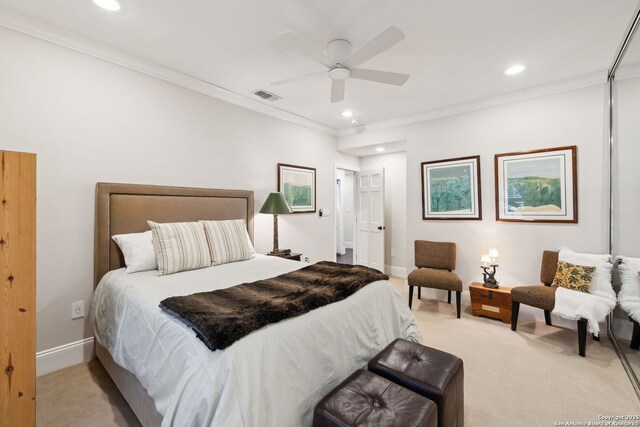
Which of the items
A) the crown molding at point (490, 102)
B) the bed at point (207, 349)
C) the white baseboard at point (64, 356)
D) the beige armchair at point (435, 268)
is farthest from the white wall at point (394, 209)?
the white baseboard at point (64, 356)

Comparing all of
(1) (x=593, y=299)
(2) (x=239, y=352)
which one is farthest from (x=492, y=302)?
(2) (x=239, y=352)

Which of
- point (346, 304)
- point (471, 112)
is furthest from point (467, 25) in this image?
point (346, 304)

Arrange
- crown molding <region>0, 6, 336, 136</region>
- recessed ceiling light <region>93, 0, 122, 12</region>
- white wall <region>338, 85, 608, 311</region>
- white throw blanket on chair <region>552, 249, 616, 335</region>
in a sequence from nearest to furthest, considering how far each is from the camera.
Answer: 1. recessed ceiling light <region>93, 0, 122, 12</region>
2. crown molding <region>0, 6, 336, 136</region>
3. white throw blanket on chair <region>552, 249, 616, 335</region>
4. white wall <region>338, 85, 608, 311</region>

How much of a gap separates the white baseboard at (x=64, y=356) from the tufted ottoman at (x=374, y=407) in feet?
7.75

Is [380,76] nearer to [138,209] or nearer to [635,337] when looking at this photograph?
[138,209]

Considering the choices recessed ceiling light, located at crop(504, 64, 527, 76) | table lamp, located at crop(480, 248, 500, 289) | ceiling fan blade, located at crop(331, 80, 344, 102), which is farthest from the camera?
table lamp, located at crop(480, 248, 500, 289)

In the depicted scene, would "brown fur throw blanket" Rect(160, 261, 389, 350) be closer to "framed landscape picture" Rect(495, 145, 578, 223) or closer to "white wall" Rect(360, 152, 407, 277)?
"framed landscape picture" Rect(495, 145, 578, 223)

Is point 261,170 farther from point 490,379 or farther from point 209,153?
point 490,379

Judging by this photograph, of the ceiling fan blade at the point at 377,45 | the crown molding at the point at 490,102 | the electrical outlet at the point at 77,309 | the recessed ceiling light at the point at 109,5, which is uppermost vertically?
the recessed ceiling light at the point at 109,5

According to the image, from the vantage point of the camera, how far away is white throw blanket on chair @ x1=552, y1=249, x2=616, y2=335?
8.04 ft

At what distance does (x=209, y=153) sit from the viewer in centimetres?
330

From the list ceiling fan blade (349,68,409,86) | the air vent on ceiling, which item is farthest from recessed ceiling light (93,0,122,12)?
ceiling fan blade (349,68,409,86)

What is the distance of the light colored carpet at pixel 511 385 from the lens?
71.2 inches

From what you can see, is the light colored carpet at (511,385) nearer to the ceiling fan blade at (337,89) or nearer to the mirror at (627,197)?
the mirror at (627,197)
